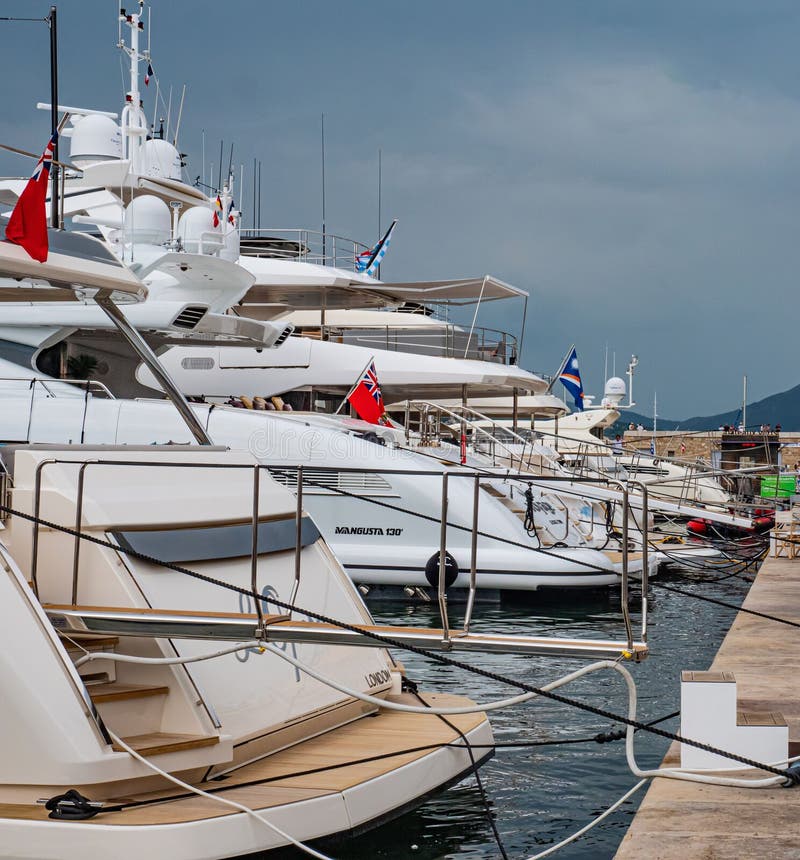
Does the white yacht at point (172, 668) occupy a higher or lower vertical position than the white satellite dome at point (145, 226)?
lower

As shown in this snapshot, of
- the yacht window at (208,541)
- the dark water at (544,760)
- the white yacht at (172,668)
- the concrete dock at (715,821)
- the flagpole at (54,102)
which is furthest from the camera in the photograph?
the flagpole at (54,102)

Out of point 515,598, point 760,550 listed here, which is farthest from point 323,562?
point 760,550

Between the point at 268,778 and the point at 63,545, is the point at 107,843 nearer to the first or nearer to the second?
the point at 268,778

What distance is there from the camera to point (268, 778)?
554 centimetres

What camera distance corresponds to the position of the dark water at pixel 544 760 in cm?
628

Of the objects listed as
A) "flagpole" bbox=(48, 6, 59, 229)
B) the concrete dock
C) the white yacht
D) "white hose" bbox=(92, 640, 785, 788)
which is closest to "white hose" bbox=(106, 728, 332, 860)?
the white yacht

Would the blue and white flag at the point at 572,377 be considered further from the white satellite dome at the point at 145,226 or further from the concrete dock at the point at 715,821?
the concrete dock at the point at 715,821

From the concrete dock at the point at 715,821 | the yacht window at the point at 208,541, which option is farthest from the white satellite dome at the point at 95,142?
the concrete dock at the point at 715,821

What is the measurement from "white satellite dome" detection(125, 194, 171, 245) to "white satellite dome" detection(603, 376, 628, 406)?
32.0 m

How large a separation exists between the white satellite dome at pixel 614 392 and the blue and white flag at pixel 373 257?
22.6 metres

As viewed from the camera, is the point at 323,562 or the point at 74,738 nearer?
the point at 74,738

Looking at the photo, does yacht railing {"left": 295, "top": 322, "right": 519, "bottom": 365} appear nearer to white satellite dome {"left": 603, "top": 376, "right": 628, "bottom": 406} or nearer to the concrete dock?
the concrete dock

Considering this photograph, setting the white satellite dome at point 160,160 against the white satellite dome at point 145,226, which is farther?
the white satellite dome at point 160,160

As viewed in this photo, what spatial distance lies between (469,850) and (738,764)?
146 cm
